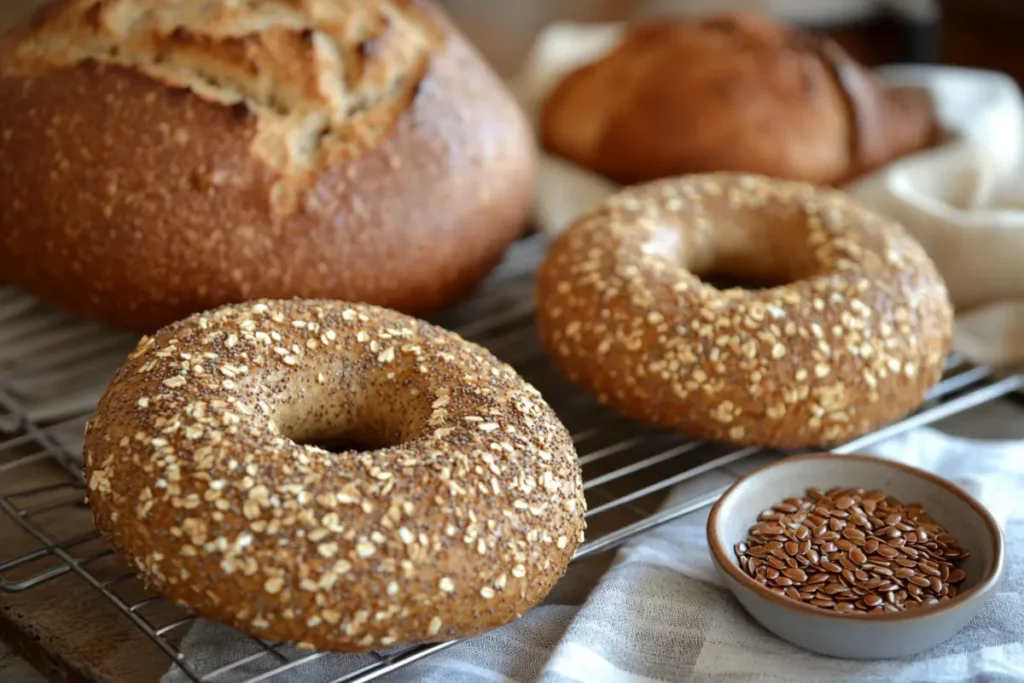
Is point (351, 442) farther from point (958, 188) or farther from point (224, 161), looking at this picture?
point (958, 188)

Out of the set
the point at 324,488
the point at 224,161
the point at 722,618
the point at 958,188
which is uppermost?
the point at 224,161

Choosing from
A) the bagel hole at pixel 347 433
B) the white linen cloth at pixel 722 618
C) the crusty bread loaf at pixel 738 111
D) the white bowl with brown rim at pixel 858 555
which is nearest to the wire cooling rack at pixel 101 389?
the white linen cloth at pixel 722 618

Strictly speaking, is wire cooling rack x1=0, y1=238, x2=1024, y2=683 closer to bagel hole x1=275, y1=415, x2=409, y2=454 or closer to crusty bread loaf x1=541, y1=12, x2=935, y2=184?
bagel hole x1=275, y1=415, x2=409, y2=454

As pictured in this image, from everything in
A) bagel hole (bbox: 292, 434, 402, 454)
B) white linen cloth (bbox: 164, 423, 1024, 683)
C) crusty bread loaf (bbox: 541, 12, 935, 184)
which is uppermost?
crusty bread loaf (bbox: 541, 12, 935, 184)

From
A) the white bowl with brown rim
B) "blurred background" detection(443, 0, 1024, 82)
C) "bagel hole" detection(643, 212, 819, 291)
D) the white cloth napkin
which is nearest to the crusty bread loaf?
the white cloth napkin

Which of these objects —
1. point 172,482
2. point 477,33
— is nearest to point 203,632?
point 172,482

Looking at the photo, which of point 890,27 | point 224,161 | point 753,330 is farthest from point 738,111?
point 890,27

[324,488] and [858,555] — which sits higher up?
[324,488]
